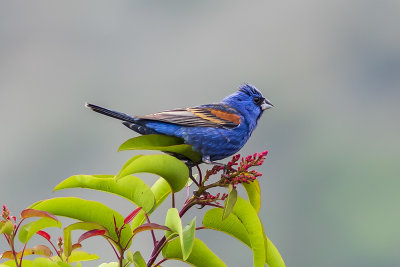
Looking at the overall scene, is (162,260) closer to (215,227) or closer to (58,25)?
(215,227)

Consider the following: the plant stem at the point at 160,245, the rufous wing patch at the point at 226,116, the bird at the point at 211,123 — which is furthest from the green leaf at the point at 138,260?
the rufous wing patch at the point at 226,116

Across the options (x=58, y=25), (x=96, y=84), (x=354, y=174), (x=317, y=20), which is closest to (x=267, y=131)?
(x=354, y=174)

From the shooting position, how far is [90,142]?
4663 inches

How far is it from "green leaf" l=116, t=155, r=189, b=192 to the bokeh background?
76.9m

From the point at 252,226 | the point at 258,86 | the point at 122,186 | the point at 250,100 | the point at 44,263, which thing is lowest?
the point at 258,86

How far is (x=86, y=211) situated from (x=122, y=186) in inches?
8.7

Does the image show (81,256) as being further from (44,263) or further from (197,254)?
(197,254)

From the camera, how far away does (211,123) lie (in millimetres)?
4730

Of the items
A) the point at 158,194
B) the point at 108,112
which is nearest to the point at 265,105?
the point at 108,112

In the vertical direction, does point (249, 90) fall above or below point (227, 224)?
above

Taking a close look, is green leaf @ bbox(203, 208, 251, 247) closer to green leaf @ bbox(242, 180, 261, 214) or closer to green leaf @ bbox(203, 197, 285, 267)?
green leaf @ bbox(203, 197, 285, 267)

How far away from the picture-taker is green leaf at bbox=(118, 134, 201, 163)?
3.48 m

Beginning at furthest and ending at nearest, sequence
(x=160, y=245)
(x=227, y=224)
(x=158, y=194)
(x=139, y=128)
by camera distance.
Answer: (x=139, y=128), (x=158, y=194), (x=227, y=224), (x=160, y=245)

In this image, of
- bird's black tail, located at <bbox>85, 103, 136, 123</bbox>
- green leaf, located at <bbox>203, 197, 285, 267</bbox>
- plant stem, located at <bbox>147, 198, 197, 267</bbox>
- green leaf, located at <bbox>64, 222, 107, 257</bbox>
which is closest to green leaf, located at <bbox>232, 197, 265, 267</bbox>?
green leaf, located at <bbox>203, 197, 285, 267</bbox>
